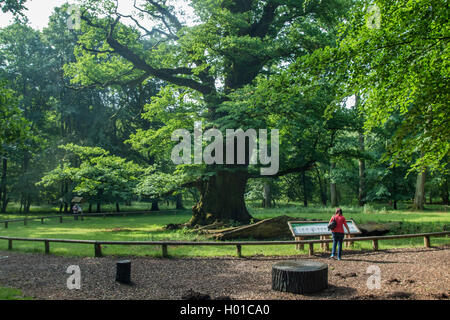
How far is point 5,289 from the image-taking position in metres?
7.57

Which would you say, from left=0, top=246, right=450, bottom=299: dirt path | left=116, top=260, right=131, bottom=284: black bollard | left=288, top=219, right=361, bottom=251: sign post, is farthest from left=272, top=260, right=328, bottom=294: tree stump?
left=288, top=219, right=361, bottom=251: sign post

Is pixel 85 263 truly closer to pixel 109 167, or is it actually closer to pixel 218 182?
pixel 218 182

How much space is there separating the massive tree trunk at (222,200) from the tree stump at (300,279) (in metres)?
11.3

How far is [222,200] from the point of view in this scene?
1892cm

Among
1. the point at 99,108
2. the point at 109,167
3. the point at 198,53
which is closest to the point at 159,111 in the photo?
the point at 198,53

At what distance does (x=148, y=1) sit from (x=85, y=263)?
16186mm

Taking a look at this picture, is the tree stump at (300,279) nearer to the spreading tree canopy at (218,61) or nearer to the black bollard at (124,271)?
the black bollard at (124,271)

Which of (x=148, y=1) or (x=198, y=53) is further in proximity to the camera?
(x=148, y=1)

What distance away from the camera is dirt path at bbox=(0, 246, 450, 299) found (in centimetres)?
Result: 712
